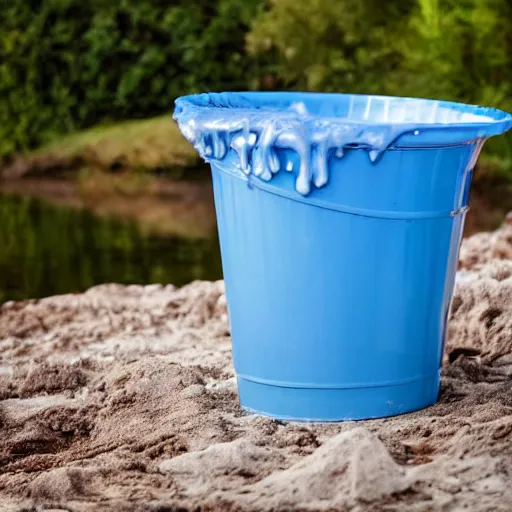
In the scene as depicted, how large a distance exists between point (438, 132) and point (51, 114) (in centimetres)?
550

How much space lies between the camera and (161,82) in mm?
7023

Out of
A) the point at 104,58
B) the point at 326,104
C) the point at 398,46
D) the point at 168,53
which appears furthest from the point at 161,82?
the point at 326,104

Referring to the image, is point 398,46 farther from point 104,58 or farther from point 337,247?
point 337,247

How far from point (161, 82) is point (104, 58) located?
50cm

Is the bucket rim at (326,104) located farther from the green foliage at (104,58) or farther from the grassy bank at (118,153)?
the green foliage at (104,58)

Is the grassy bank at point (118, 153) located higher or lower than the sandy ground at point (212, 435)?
lower

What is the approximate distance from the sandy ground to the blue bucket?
10 cm

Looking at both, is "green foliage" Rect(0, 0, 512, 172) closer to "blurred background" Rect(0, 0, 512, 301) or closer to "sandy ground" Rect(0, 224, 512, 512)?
"blurred background" Rect(0, 0, 512, 301)

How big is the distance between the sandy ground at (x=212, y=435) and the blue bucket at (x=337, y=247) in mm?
96

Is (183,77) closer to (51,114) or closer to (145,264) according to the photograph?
(51,114)

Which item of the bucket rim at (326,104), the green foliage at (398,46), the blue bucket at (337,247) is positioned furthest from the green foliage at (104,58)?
the blue bucket at (337,247)

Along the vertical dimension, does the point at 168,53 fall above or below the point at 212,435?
above

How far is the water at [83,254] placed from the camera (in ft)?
13.5

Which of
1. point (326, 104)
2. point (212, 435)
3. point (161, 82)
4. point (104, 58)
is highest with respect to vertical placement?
point (326, 104)
